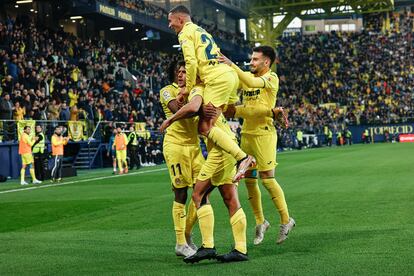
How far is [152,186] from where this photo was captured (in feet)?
64.2

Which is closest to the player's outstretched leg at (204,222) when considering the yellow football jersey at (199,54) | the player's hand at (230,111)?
the yellow football jersey at (199,54)

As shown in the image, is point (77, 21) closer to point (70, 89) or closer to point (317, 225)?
point (70, 89)

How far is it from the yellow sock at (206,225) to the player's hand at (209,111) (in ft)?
3.12

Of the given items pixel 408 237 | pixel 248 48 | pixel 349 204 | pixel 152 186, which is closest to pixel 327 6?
pixel 248 48

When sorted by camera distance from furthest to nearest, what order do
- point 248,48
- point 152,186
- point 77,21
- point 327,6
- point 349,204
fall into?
point 248,48 → point 327,6 → point 77,21 → point 152,186 → point 349,204

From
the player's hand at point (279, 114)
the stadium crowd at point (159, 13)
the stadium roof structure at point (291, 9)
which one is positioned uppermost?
the stadium roof structure at point (291, 9)

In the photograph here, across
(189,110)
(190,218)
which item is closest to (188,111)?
(189,110)

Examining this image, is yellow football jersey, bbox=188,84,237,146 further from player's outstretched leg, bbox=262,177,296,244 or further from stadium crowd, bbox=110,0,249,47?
stadium crowd, bbox=110,0,249,47

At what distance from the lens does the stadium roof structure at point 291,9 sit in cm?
6037

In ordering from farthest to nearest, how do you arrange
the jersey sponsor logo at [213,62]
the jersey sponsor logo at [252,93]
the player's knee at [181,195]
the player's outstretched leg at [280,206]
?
1. the jersey sponsor logo at [252,93]
2. the player's outstretched leg at [280,206]
3. the player's knee at [181,195]
4. the jersey sponsor logo at [213,62]

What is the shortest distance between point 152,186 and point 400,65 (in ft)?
187

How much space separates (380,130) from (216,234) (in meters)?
56.6

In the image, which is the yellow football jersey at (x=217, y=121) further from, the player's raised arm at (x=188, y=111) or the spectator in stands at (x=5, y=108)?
the spectator in stands at (x=5, y=108)

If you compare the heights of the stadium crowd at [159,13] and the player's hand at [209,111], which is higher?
the stadium crowd at [159,13]
